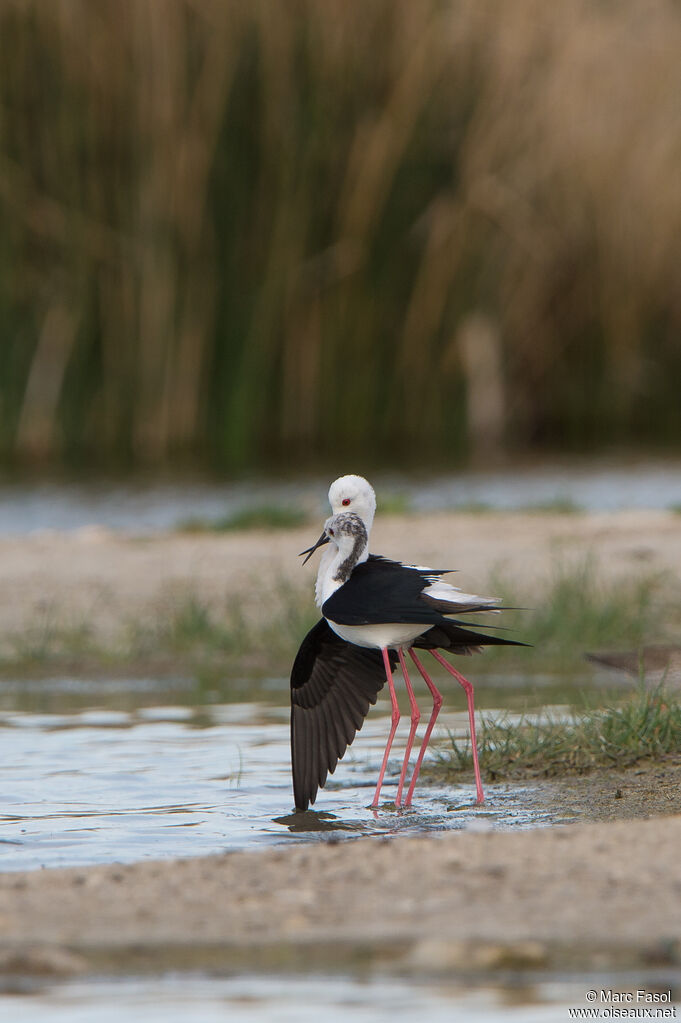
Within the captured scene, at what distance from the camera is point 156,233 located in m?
13.9

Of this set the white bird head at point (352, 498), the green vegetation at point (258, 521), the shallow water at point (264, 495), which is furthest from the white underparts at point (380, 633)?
the shallow water at point (264, 495)

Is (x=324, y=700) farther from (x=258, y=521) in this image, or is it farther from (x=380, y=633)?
(x=258, y=521)

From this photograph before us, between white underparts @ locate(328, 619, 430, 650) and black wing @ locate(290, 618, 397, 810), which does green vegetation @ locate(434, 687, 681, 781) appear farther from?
white underparts @ locate(328, 619, 430, 650)

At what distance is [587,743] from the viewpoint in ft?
18.3

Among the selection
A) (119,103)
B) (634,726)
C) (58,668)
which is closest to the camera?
(634,726)

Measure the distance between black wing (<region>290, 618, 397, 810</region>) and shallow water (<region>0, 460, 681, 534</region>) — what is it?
6442 millimetres

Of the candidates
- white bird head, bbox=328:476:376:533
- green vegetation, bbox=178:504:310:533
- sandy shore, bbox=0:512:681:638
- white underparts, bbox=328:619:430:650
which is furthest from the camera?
green vegetation, bbox=178:504:310:533

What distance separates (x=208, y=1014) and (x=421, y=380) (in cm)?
1257

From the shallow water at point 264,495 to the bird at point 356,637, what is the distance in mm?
6474

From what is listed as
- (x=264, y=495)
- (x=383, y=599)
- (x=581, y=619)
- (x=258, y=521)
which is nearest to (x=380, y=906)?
(x=383, y=599)

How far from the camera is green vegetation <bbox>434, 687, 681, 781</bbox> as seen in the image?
5.52 metres

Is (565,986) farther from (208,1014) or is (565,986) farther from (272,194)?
(272,194)

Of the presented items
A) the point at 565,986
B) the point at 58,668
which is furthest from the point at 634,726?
Result: the point at 58,668

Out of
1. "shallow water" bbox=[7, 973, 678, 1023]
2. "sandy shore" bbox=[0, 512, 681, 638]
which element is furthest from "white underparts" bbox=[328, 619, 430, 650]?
"sandy shore" bbox=[0, 512, 681, 638]
